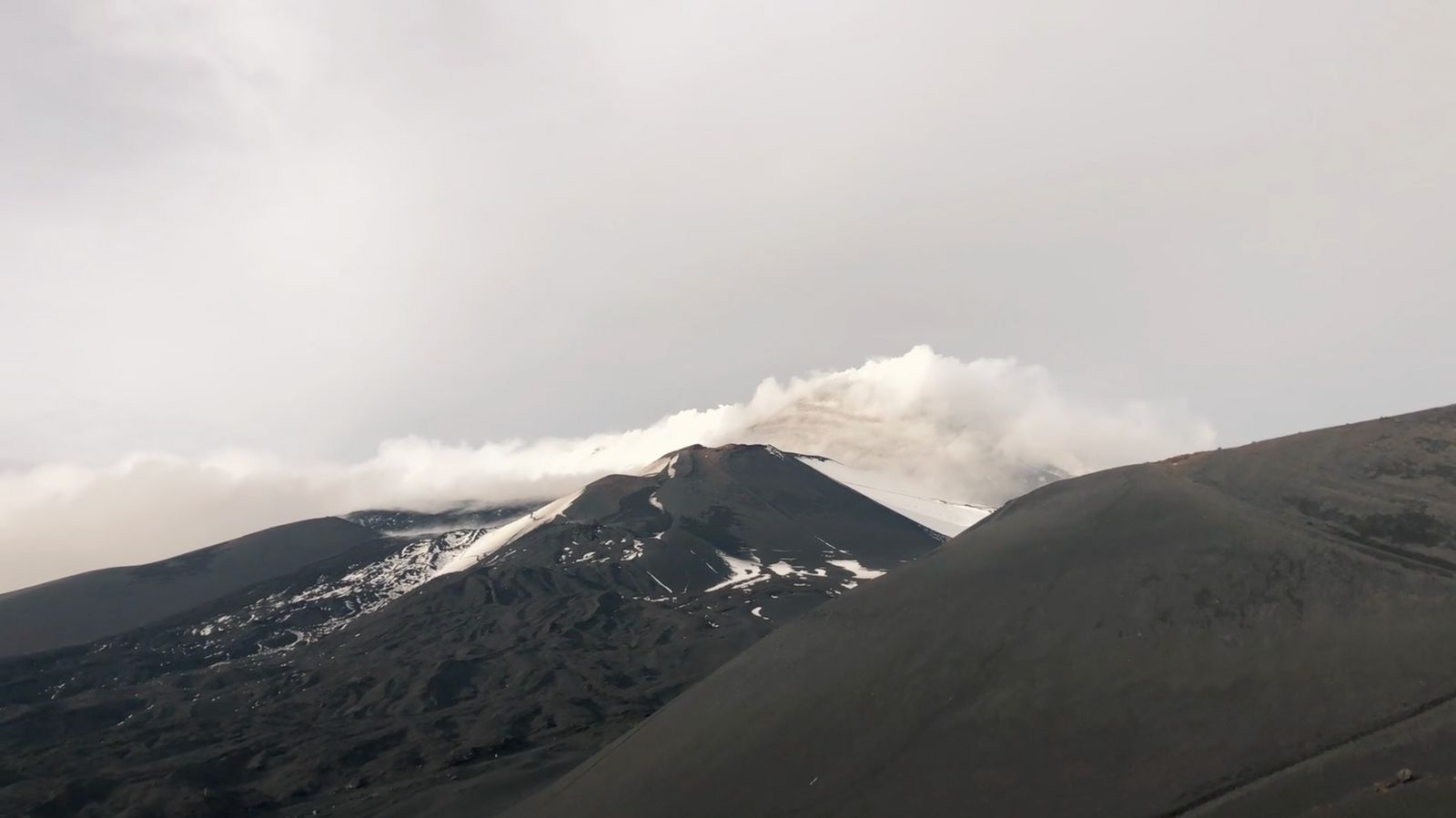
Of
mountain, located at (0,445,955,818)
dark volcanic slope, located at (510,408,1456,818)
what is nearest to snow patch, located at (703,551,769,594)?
mountain, located at (0,445,955,818)

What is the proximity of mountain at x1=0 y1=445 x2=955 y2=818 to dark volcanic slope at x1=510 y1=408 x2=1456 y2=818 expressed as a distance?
26992 mm

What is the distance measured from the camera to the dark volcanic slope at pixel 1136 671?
33.2 m

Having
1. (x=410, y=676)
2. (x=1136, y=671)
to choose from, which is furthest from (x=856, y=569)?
(x=1136, y=671)

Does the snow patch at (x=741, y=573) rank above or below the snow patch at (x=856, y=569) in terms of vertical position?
above

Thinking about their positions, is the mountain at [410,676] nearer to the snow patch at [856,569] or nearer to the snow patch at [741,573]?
the snow patch at [741,573]

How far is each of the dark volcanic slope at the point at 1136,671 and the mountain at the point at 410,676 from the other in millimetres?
26992

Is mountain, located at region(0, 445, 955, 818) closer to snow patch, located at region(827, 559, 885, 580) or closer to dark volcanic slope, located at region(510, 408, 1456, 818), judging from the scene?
A: snow patch, located at region(827, 559, 885, 580)

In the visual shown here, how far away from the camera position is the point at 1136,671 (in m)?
40.7

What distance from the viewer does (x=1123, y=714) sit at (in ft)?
126

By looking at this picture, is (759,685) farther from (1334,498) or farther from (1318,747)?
(1334,498)

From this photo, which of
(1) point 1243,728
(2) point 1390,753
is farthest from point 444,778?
(2) point 1390,753


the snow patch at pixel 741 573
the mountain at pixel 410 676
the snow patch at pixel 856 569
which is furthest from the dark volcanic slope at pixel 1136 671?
the snow patch at pixel 856 569

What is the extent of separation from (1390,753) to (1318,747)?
277cm

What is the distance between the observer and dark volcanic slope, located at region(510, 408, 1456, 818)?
3319cm
